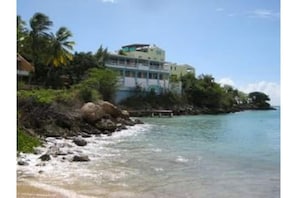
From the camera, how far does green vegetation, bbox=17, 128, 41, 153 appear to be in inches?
172

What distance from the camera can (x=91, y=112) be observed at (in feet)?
23.0

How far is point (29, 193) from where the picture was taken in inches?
109

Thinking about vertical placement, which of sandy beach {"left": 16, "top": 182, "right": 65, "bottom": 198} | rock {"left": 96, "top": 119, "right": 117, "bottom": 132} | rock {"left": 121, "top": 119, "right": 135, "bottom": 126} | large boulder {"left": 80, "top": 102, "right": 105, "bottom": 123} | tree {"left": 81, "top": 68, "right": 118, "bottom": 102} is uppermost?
tree {"left": 81, "top": 68, "right": 118, "bottom": 102}

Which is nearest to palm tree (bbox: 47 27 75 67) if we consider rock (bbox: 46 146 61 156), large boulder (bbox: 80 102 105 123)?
large boulder (bbox: 80 102 105 123)

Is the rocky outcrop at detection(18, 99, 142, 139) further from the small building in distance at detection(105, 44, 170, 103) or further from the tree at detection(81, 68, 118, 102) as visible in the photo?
the small building in distance at detection(105, 44, 170, 103)

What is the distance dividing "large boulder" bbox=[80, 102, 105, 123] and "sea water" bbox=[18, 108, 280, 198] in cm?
38

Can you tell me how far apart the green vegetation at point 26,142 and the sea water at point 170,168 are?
0.25 meters

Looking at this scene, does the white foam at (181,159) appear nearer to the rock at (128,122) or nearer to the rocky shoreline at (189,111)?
the rocky shoreline at (189,111)

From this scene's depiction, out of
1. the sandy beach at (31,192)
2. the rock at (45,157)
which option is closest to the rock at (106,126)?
the rock at (45,157)

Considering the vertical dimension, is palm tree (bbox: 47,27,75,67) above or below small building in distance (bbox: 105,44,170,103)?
above

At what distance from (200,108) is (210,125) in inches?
94.4

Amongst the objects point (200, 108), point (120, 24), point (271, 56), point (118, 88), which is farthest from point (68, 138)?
point (271, 56)

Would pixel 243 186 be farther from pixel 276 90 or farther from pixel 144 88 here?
pixel 144 88

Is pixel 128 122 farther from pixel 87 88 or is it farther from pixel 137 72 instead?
pixel 137 72
